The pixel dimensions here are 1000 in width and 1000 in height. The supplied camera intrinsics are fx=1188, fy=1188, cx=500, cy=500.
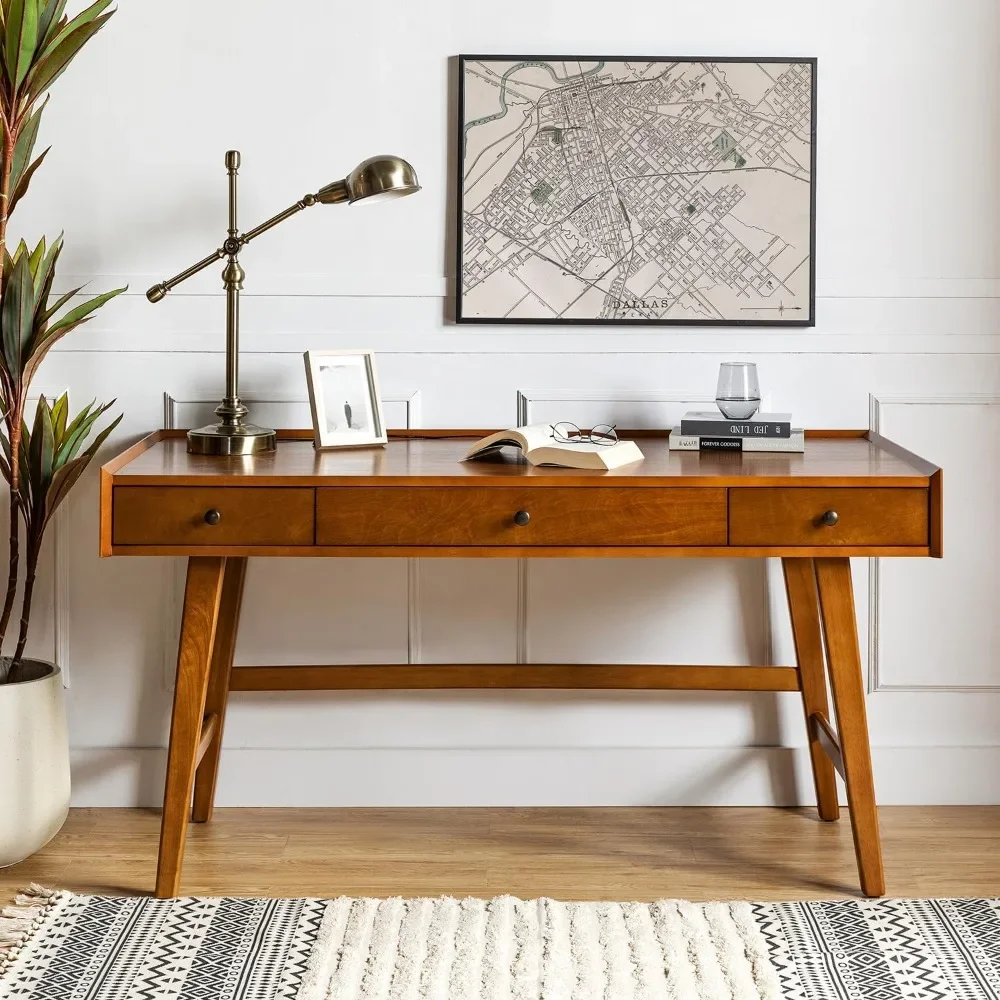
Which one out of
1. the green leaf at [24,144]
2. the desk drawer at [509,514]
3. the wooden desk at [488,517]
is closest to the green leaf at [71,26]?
the green leaf at [24,144]

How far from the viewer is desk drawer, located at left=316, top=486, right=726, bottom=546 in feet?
6.73

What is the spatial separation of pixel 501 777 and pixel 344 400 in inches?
36.5

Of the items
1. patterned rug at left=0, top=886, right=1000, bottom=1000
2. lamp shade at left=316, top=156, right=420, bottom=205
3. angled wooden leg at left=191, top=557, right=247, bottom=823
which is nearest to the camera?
patterned rug at left=0, top=886, right=1000, bottom=1000

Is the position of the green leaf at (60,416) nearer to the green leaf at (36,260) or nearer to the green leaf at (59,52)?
the green leaf at (36,260)

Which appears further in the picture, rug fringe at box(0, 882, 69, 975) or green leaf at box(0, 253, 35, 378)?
green leaf at box(0, 253, 35, 378)

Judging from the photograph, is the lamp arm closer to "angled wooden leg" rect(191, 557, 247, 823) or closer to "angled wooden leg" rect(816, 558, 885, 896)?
"angled wooden leg" rect(191, 557, 247, 823)

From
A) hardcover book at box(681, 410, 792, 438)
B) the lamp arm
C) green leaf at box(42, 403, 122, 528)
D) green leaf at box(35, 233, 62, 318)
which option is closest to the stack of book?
hardcover book at box(681, 410, 792, 438)

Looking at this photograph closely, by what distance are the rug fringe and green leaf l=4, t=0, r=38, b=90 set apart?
149 centimetres

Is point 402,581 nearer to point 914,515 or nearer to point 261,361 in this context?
point 261,361

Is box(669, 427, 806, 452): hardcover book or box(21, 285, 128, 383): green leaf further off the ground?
box(21, 285, 128, 383): green leaf

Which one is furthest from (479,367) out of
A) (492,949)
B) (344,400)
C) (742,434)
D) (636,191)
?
(492,949)

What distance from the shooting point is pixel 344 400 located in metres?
2.39

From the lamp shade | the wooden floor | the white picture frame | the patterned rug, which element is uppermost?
the lamp shade

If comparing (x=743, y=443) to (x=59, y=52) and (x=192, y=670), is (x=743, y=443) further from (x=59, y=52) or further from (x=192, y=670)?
(x=59, y=52)
